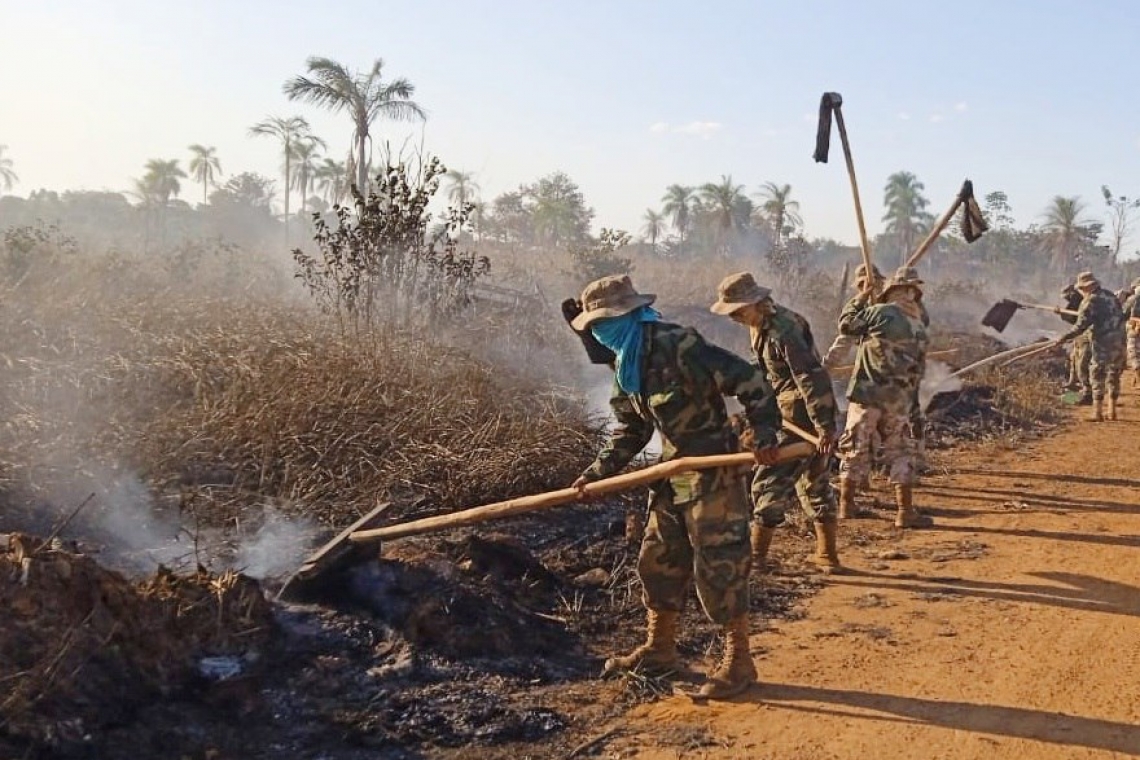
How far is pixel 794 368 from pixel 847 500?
7.37 ft

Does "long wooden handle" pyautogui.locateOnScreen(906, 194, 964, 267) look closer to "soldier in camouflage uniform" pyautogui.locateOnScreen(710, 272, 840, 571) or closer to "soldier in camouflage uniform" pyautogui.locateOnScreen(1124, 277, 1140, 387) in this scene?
"soldier in camouflage uniform" pyautogui.locateOnScreen(710, 272, 840, 571)

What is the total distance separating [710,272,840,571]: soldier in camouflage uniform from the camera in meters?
4.99

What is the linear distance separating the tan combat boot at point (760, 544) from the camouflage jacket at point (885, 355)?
1607mm

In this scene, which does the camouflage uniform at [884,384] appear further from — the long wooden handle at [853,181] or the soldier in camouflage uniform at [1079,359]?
the soldier in camouflage uniform at [1079,359]

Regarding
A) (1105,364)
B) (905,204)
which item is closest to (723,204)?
(905,204)

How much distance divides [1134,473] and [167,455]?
8.10 m

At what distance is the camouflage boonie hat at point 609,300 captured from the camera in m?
3.82

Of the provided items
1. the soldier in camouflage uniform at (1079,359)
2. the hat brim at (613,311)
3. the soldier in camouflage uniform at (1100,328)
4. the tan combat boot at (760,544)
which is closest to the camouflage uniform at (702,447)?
the hat brim at (613,311)

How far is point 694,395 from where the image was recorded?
3900 mm

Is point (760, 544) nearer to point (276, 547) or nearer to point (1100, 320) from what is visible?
point (276, 547)

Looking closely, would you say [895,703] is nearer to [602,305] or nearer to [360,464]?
[602,305]

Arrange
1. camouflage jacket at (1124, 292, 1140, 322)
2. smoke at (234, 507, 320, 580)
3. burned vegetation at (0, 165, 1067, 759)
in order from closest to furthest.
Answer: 1. burned vegetation at (0, 165, 1067, 759)
2. smoke at (234, 507, 320, 580)
3. camouflage jacket at (1124, 292, 1140, 322)

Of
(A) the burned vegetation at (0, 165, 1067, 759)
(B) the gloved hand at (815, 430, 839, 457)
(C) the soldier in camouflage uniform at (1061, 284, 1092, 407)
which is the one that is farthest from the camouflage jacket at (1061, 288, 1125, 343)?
(B) the gloved hand at (815, 430, 839, 457)

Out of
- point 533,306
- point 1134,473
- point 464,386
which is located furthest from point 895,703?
point 533,306
